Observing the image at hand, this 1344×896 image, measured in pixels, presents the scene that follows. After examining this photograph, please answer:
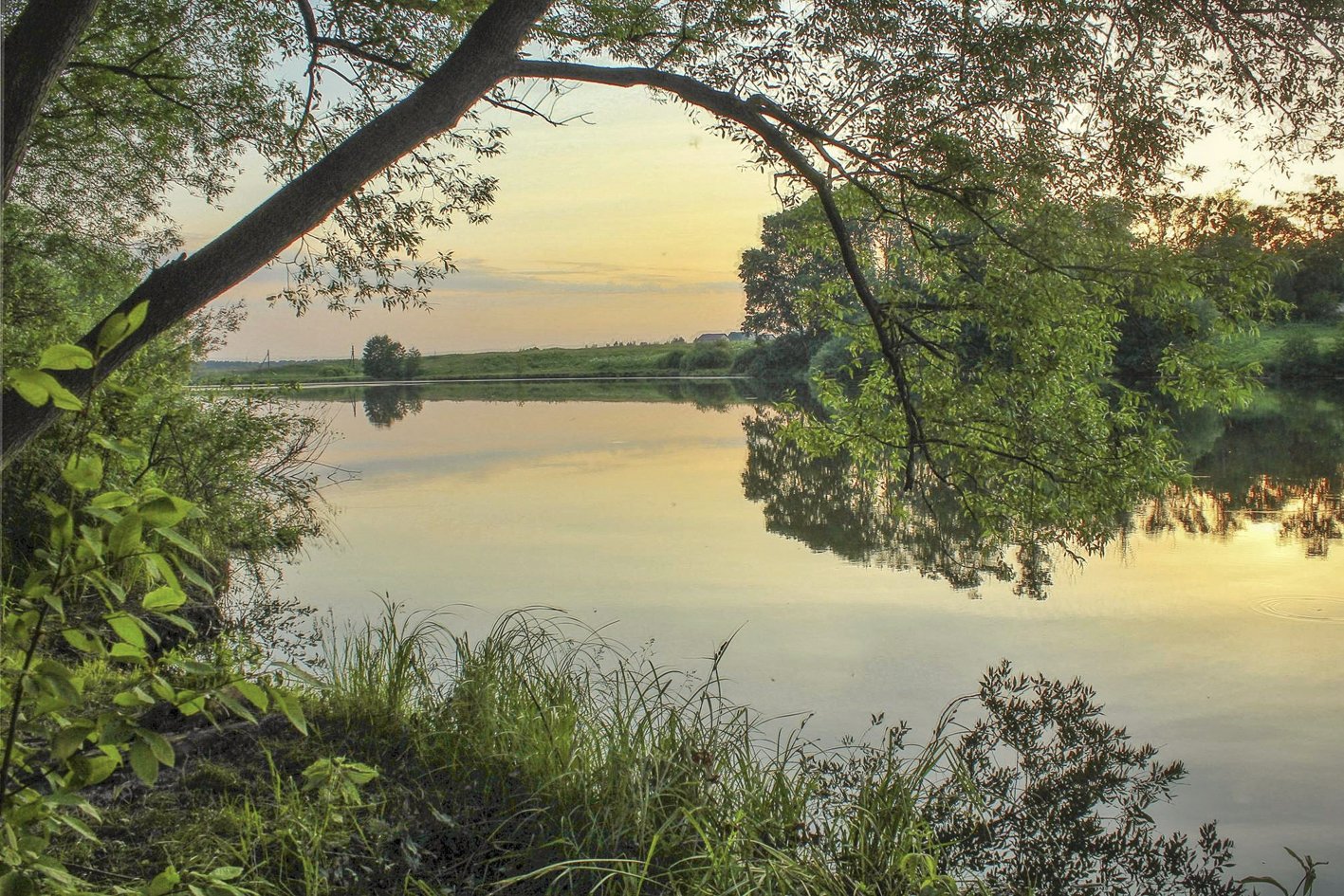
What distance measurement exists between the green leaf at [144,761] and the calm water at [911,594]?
16.6ft

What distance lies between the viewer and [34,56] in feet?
12.1

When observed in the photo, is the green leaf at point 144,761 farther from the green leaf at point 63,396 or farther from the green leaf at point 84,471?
the green leaf at point 63,396

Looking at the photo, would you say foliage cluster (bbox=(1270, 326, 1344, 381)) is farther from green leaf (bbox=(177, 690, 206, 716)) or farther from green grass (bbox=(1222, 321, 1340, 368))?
green leaf (bbox=(177, 690, 206, 716))

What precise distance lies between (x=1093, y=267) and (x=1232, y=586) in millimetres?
5267

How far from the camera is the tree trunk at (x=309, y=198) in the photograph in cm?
351

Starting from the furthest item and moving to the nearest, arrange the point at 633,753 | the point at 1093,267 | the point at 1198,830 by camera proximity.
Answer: the point at 1093,267
the point at 1198,830
the point at 633,753

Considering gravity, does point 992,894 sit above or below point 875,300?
below

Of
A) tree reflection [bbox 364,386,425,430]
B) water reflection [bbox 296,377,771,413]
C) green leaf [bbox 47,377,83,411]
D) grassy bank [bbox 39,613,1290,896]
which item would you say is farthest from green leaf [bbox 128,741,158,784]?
water reflection [bbox 296,377,771,413]


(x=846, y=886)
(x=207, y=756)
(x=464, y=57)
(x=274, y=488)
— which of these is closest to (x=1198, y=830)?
(x=846, y=886)

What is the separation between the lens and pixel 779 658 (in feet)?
24.9

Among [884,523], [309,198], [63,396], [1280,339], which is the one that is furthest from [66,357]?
[1280,339]

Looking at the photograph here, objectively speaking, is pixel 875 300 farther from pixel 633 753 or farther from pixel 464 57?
pixel 633 753

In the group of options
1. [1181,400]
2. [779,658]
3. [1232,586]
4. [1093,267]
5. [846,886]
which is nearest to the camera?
[846,886]

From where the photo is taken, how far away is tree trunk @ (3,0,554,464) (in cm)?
351
